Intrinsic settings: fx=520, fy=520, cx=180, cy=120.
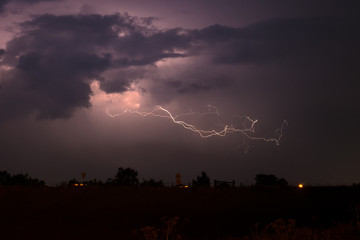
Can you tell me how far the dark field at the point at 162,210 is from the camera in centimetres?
2455

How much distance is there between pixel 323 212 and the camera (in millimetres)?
29562

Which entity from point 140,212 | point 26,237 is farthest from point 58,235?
point 140,212

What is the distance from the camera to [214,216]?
28188mm

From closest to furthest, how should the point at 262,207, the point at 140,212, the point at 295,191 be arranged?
the point at 140,212
the point at 262,207
the point at 295,191

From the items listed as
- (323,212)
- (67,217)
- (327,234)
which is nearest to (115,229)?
(67,217)

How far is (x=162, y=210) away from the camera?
2852 centimetres

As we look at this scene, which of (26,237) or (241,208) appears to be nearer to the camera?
(26,237)

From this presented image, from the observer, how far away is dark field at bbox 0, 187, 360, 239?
80.5ft

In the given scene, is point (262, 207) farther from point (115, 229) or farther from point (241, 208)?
point (115, 229)

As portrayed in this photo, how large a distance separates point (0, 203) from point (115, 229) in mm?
6365

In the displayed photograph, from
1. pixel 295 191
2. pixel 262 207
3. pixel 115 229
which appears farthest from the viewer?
pixel 295 191

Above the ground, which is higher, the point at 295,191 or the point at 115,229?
the point at 295,191

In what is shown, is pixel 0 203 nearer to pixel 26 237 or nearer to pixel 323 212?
pixel 26 237

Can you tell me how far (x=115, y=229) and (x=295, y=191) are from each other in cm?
1261
